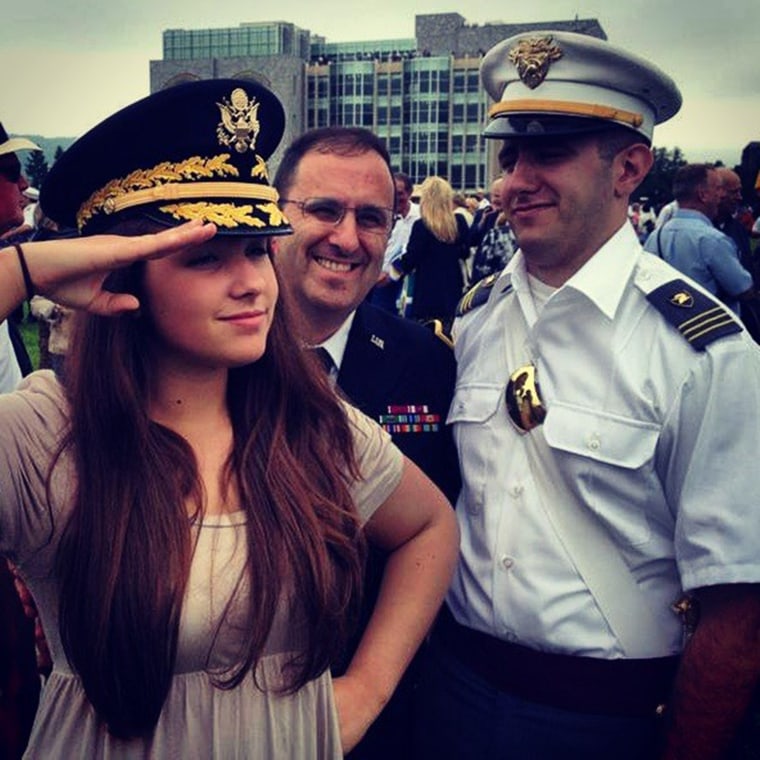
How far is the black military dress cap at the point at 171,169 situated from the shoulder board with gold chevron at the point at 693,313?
35.5 inches

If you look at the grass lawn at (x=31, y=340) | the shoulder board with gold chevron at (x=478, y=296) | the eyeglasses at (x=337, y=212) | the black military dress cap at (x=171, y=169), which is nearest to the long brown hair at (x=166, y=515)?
the black military dress cap at (x=171, y=169)

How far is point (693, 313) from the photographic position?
7.20 ft

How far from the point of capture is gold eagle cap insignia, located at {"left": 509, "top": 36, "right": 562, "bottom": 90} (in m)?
2.48

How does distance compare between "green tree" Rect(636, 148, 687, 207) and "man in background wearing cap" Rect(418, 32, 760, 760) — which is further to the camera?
"green tree" Rect(636, 148, 687, 207)

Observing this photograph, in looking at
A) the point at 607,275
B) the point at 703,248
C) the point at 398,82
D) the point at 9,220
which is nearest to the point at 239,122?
the point at 607,275

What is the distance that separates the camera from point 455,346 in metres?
2.73

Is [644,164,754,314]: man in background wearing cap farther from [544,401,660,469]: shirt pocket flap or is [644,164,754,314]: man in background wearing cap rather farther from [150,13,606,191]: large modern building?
[150,13,606,191]: large modern building

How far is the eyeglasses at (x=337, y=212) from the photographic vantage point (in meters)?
2.60

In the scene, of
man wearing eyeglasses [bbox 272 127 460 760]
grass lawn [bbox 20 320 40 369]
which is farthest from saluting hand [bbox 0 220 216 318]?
grass lawn [bbox 20 320 40 369]

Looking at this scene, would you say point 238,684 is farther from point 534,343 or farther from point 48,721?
point 534,343

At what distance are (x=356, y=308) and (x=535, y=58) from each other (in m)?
0.79

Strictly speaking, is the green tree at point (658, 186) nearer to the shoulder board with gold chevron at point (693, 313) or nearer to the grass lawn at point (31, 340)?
the grass lawn at point (31, 340)

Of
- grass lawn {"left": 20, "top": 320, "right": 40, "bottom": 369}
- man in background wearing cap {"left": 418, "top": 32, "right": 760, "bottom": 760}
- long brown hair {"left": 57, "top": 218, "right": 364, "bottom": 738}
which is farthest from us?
grass lawn {"left": 20, "top": 320, "right": 40, "bottom": 369}

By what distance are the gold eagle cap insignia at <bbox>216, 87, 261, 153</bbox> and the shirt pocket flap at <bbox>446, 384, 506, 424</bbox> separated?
2.82 ft
